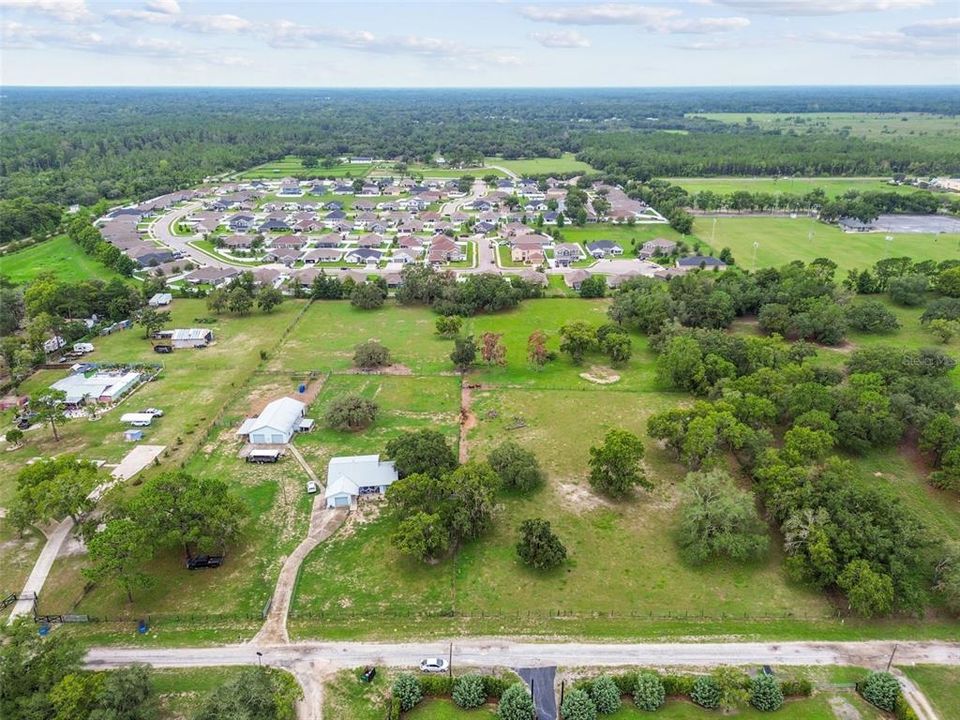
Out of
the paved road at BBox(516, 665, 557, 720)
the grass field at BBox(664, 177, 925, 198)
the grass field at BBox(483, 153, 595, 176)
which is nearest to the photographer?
the paved road at BBox(516, 665, 557, 720)

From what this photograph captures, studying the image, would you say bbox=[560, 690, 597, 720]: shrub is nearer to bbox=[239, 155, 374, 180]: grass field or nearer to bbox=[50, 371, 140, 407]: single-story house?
bbox=[50, 371, 140, 407]: single-story house

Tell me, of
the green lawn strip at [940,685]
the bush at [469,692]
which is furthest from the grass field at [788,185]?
the bush at [469,692]

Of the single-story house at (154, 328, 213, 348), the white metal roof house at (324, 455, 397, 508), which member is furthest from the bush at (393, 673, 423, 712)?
the single-story house at (154, 328, 213, 348)

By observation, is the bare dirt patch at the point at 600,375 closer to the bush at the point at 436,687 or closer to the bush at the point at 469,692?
the bush at the point at 469,692

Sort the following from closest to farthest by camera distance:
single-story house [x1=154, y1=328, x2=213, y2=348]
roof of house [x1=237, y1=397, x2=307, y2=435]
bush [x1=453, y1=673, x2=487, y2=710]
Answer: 1. bush [x1=453, y1=673, x2=487, y2=710]
2. roof of house [x1=237, y1=397, x2=307, y2=435]
3. single-story house [x1=154, y1=328, x2=213, y2=348]

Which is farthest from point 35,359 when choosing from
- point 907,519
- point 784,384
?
point 907,519

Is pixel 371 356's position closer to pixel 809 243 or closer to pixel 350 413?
pixel 350 413
